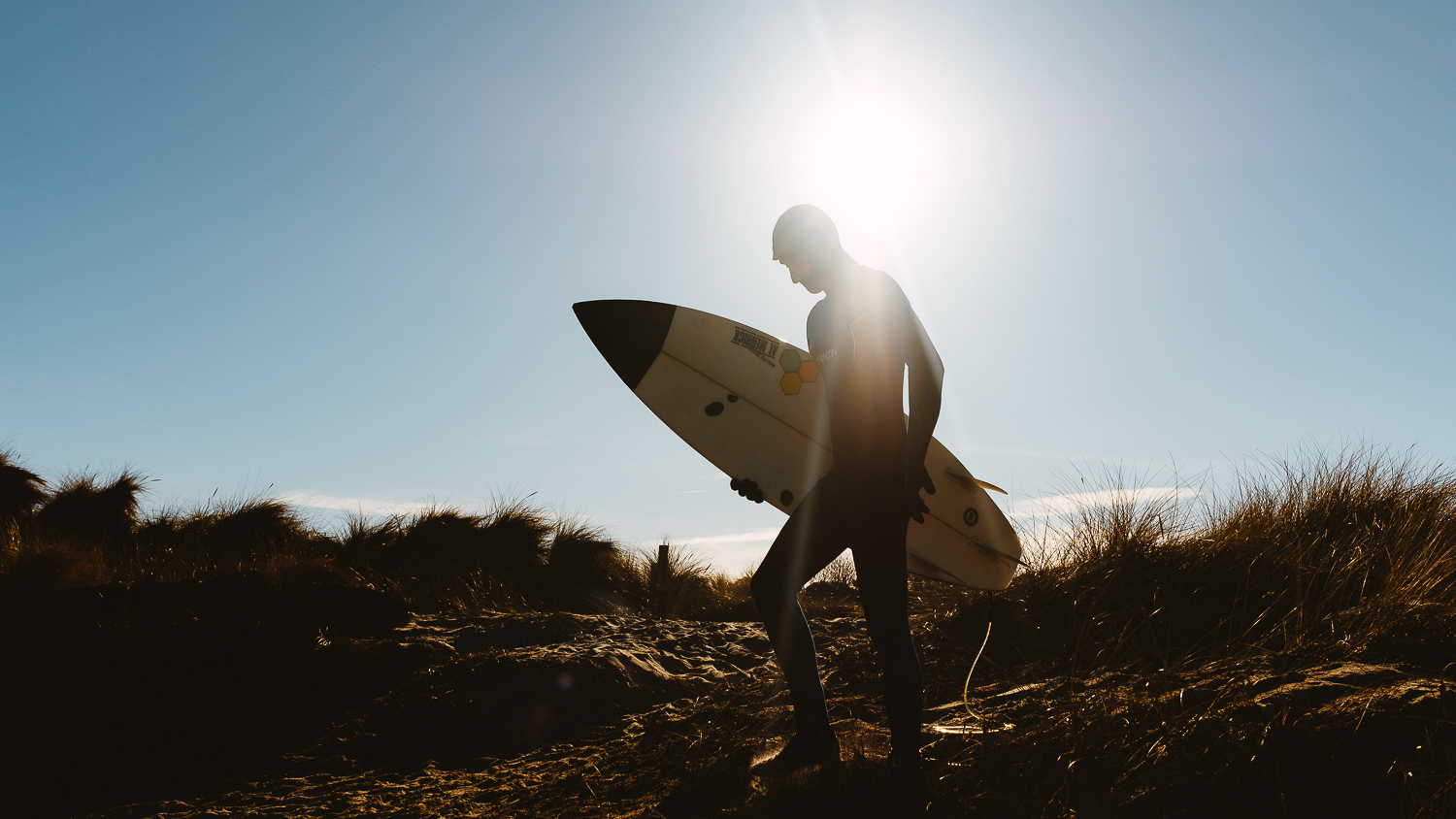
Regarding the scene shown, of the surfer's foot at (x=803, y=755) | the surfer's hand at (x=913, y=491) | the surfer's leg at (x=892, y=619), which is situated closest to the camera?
the surfer's leg at (x=892, y=619)

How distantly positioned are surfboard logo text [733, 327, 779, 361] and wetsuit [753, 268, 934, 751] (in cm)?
188

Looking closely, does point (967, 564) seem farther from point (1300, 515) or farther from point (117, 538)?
point (117, 538)

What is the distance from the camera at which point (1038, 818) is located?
68.9 inches

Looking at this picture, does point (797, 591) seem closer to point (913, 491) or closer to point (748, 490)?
point (913, 491)

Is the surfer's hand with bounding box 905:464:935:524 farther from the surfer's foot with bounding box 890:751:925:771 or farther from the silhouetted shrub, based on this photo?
the silhouetted shrub

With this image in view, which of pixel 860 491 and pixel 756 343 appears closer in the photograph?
pixel 860 491

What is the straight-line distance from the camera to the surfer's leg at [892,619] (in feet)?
6.82

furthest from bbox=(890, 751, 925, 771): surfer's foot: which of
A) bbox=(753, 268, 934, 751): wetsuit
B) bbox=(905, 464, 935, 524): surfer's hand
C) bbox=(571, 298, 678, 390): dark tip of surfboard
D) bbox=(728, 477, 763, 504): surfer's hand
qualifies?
bbox=(571, 298, 678, 390): dark tip of surfboard

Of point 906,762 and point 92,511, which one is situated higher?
point 92,511

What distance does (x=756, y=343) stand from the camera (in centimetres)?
452

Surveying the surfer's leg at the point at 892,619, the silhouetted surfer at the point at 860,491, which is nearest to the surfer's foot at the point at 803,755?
the silhouetted surfer at the point at 860,491

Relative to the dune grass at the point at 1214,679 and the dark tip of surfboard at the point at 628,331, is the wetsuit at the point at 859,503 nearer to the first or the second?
the dune grass at the point at 1214,679

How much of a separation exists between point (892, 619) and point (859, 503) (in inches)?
14.9

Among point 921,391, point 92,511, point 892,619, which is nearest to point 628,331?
point 921,391
